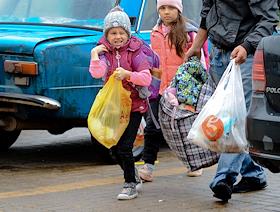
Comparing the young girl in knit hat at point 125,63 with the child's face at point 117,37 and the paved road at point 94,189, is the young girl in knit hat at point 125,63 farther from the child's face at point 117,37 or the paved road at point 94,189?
the paved road at point 94,189

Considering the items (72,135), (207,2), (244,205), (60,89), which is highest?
(207,2)

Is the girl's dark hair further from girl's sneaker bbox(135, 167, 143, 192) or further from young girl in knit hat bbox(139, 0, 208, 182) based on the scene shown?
girl's sneaker bbox(135, 167, 143, 192)

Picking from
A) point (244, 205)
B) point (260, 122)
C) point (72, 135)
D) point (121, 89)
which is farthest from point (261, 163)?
point (72, 135)

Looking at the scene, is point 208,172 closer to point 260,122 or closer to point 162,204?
point 162,204

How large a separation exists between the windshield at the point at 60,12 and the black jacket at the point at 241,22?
2256 mm

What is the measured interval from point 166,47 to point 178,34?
0.67ft

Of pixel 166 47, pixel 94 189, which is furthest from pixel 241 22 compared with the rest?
pixel 94 189

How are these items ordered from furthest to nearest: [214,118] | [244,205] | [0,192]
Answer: [0,192] → [244,205] → [214,118]

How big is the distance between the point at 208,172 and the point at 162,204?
4.83 feet

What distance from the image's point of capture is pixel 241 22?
634cm

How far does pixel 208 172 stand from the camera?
25.7 ft

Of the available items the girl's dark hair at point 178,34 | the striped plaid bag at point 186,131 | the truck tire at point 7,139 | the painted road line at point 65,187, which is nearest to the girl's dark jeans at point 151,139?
the painted road line at point 65,187

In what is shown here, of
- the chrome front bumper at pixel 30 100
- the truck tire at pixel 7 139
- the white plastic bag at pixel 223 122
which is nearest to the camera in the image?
the white plastic bag at pixel 223 122

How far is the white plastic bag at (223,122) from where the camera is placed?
592cm
